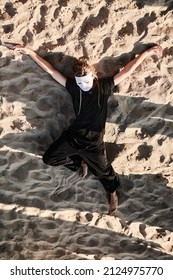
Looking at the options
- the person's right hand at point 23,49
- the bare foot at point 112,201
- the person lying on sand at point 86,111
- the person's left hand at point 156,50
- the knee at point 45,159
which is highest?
the person's left hand at point 156,50

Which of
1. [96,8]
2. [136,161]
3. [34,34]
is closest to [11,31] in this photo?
[34,34]

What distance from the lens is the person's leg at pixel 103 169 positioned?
2139 mm

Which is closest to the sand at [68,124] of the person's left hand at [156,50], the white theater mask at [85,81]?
the person's left hand at [156,50]

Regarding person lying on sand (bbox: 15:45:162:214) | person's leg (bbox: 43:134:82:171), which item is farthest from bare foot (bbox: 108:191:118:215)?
person's leg (bbox: 43:134:82:171)

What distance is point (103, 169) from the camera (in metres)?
2.18

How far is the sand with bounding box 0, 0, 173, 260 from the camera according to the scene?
2.11 metres

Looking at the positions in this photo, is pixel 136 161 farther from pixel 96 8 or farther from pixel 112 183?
pixel 96 8

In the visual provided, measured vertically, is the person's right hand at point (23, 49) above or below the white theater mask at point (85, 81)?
above

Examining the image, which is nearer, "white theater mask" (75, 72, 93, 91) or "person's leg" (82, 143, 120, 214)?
"white theater mask" (75, 72, 93, 91)

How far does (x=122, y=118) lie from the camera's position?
222 cm

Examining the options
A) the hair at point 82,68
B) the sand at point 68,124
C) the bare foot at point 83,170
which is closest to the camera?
the hair at point 82,68

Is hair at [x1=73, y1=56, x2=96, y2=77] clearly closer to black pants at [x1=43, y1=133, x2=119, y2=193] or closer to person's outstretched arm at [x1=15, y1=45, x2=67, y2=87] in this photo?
person's outstretched arm at [x1=15, y1=45, x2=67, y2=87]

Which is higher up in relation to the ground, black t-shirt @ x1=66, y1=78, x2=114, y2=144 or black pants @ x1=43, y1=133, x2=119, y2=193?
black t-shirt @ x1=66, y1=78, x2=114, y2=144

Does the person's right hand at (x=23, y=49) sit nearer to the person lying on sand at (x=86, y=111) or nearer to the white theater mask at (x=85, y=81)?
the person lying on sand at (x=86, y=111)
